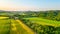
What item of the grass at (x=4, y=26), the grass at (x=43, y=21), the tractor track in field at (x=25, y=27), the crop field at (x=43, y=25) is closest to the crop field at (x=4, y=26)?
the grass at (x=4, y=26)

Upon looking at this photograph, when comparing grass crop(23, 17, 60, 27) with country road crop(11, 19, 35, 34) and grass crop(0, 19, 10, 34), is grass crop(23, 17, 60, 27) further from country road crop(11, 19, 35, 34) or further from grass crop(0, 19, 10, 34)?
grass crop(0, 19, 10, 34)

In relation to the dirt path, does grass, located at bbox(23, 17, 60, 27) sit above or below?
above

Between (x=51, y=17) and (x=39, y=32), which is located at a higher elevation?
(x=51, y=17)

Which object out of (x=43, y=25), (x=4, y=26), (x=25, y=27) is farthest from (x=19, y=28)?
(x=43, y=25)

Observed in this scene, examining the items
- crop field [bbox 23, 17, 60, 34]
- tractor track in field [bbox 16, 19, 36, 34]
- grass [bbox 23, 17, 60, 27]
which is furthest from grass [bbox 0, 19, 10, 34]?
grass [bbox 23, 17, 60, 27]

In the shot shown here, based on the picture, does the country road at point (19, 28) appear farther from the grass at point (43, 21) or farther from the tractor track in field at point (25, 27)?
the grass at point (43, 21)

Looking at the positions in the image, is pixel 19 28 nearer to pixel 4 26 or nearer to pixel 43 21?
pixel 4 26

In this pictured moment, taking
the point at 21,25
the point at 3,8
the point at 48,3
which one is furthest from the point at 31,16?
the point at 3,8

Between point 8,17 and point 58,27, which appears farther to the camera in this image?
point 8,17

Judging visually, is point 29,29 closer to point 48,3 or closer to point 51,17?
point 51,17

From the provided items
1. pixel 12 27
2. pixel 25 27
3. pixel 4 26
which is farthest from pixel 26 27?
pixel 4 26

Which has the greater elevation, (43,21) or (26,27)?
(43,21)
